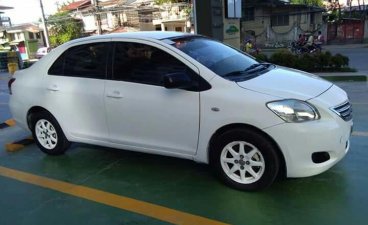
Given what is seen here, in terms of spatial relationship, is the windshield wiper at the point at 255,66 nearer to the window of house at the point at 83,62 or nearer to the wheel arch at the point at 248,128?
the wheel arch at the point at 248,128

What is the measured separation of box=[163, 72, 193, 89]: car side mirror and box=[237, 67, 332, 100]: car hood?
0.49 meters

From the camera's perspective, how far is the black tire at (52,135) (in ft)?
16.0

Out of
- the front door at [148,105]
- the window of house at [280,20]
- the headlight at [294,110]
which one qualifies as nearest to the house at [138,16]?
the window of house at [280,20]

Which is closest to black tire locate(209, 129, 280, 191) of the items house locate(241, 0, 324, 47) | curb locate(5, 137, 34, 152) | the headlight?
the headlight

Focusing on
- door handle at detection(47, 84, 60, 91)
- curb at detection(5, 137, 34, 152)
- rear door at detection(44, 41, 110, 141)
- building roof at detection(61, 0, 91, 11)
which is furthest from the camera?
building roof at detection(61, 0, 91, 11)

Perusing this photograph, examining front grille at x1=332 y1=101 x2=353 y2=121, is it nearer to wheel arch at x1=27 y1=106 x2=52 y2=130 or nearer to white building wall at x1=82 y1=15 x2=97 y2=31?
wheel arch at x1=27 y1=106 x2=52 y2=130

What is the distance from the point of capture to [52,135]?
4980 mm

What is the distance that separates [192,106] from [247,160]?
731 mm

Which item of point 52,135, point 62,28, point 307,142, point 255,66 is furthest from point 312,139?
point 62,28

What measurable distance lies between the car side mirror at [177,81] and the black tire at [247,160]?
0.60 metres

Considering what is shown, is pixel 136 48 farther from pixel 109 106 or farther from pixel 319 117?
pixel 319 117

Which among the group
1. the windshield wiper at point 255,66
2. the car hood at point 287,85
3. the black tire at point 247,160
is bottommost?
the black tire at point 247,160

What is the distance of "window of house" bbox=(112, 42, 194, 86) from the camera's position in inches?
155

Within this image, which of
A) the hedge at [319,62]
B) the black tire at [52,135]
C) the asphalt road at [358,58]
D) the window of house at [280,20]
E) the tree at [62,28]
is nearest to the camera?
the black tire at [52,135]
